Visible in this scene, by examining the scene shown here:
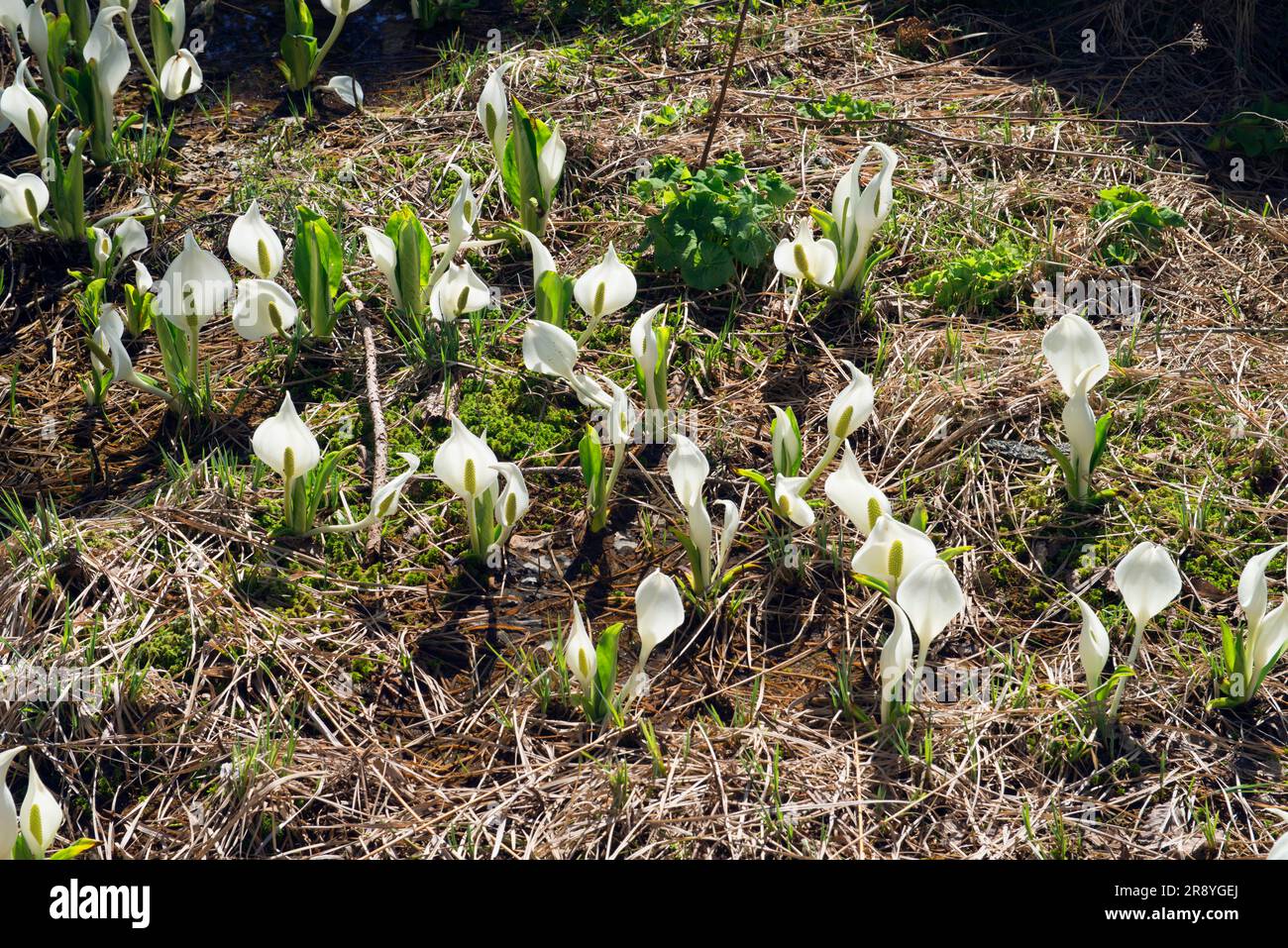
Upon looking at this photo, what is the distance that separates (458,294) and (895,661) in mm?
1306

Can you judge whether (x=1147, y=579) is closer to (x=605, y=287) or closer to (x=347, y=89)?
(x=605, y=287)

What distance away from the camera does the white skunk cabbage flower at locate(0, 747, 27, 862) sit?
1.77 m

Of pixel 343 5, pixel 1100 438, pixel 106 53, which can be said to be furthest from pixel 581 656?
pixel 343 5

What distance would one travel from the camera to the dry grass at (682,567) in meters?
1.99

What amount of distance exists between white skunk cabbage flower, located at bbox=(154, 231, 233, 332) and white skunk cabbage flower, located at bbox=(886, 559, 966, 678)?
1.54 metres

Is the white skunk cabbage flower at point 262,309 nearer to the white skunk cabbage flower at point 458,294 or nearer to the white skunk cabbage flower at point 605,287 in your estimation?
the white skunk cabbage flower at point 458,294

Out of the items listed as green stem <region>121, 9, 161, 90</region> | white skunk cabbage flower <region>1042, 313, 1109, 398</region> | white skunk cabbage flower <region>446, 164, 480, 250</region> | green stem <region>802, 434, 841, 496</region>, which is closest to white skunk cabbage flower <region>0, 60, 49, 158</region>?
green stem <region>121, 9, 161, 90</region>

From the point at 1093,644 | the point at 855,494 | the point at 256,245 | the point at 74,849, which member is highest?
the point at 256,245

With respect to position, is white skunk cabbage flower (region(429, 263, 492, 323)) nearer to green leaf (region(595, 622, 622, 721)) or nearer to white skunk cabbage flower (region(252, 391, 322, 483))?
white skunk cabbage flower (region(252, 391, 322, 483))

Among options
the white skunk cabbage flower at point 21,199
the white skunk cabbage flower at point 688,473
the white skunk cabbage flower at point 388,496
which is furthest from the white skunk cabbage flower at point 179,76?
the white skunk cabbage flower at point 688,473

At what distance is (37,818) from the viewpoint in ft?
Result: 5.98

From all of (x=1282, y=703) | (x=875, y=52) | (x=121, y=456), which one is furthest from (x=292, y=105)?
(x=1282, y=703)

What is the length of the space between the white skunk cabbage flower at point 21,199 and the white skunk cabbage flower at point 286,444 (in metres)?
1.08

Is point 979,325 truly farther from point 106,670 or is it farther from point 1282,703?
point 106,670
